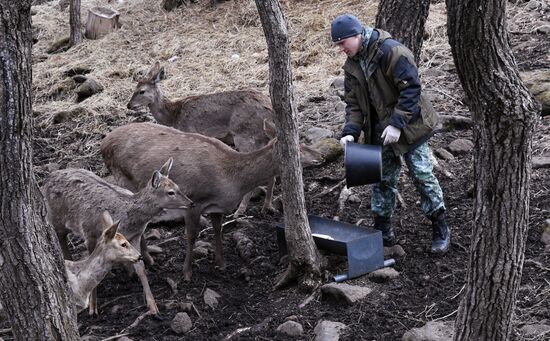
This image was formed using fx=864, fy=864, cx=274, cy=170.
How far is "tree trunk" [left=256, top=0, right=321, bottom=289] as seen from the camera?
21.7ft

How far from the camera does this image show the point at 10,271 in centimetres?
490

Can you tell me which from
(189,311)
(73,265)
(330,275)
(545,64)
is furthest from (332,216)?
(545,64)

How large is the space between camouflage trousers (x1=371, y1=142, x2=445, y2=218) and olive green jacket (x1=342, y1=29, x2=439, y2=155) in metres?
0.17

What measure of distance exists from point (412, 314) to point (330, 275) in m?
0.96

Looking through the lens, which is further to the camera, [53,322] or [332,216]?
[332,216]

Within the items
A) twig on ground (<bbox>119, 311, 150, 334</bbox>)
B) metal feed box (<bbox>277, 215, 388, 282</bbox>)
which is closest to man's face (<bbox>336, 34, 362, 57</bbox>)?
metal feed box (<bbox>277, 215, 388, 282</bbox>)

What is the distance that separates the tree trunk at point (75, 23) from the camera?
15.3 meters

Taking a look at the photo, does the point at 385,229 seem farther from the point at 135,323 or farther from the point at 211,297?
the point at 135,323

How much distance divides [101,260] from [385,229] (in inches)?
99.1

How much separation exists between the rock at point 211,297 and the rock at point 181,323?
0.31 m

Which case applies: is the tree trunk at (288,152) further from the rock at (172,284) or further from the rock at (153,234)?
the rock at (153,234)

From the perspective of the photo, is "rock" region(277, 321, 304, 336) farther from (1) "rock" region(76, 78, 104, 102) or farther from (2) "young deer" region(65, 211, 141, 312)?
(1) "rock" region(76, 78, 104, 102)

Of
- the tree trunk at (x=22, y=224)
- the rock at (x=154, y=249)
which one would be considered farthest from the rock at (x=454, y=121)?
the tree trunk at (x=22, y=224)

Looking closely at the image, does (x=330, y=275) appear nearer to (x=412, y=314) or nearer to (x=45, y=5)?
(x=412, y=314)
